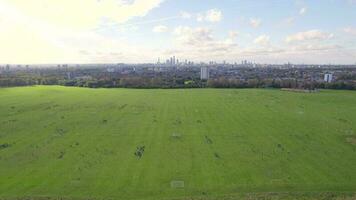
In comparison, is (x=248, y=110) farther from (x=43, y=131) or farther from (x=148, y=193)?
(x=148, y=193)

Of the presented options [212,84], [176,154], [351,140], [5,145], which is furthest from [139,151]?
[212,84]

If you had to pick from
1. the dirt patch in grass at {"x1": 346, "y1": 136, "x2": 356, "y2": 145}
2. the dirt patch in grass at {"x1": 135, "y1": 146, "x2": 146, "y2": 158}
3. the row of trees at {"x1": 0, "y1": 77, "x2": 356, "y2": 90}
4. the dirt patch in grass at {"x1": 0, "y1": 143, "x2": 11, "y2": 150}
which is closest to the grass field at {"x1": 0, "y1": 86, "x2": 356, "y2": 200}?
the dirt patch in grass at {"x1": 0, "y1": 143, "x2": 11, "y2": 150}

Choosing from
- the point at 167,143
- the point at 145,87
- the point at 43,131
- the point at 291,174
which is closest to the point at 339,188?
the point at 291,174

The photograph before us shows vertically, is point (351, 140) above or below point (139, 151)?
below

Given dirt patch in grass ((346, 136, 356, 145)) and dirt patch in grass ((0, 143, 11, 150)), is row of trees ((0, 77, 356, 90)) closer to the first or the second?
dirt patch in grass ((346, 136, 356, 145))

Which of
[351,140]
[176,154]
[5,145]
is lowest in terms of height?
[351,140]

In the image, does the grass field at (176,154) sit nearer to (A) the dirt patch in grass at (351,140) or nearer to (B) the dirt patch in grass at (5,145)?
(B) the dirt patch in grass at (5,145)

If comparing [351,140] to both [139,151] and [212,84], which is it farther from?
[212,84]

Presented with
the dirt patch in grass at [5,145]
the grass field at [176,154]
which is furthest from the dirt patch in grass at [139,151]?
the dirt patch in grass at [5,145]

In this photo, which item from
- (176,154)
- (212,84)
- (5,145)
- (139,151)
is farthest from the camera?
(212,84)
